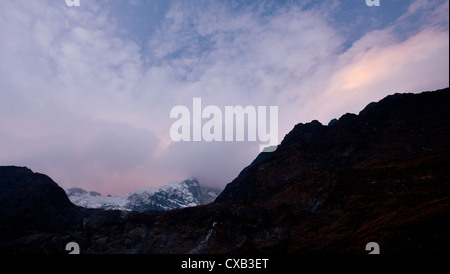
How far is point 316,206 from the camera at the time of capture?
52.5m

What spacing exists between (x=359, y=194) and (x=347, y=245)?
19007 mm

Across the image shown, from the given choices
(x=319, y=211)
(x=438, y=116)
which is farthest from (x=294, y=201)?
(x=438, y=116)

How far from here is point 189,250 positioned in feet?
159

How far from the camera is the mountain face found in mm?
34147

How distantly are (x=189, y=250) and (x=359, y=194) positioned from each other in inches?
1470

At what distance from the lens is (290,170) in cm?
6981

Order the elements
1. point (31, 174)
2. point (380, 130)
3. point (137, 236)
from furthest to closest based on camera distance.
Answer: point (31, 174) < point (380, 130) < point (137, 236)

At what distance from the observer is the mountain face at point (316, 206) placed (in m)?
34.1
